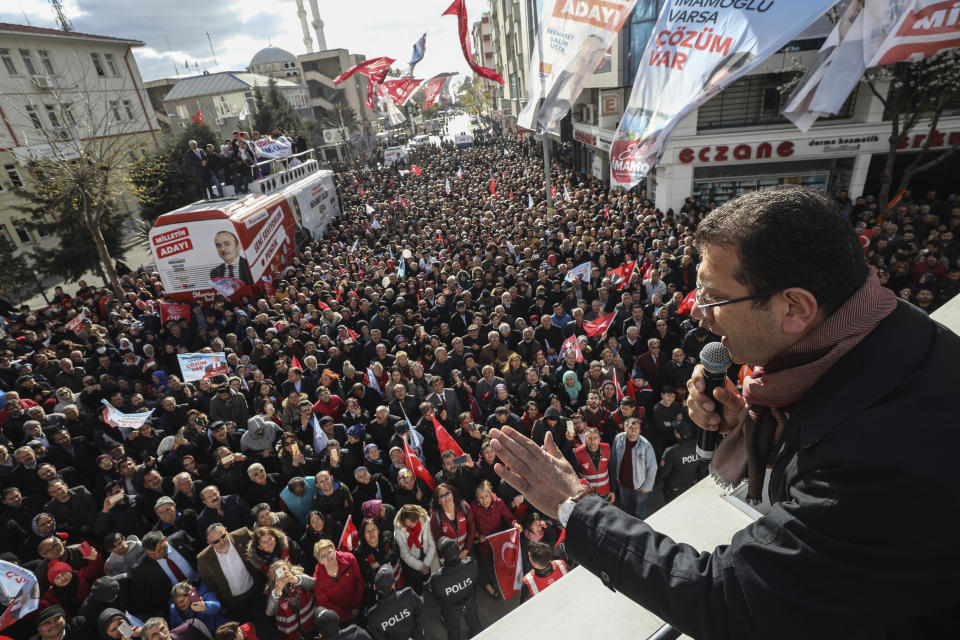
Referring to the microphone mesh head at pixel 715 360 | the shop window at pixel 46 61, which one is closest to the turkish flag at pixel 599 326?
the microphone mesh head at pixel 715 360

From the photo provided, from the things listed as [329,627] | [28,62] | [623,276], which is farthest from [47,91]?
[329,627]

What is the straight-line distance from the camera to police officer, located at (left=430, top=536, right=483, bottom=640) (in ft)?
15.7

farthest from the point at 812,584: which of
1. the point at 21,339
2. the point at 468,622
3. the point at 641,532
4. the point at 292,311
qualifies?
the point at 21,339

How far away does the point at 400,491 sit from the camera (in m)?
5.88

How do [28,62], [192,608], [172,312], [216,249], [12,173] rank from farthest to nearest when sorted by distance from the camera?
[28,62] < [12,173] < [216,249] < [172,312] < [192,608]

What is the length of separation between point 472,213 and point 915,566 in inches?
759

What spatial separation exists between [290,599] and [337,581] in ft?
1.57

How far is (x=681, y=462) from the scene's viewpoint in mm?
6164

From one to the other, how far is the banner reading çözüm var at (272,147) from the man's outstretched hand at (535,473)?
18.7m

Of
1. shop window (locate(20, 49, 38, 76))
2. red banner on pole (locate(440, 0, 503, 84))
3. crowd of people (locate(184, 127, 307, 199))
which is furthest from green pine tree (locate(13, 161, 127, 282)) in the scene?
shop window (locate(20, 49, 38, 76))

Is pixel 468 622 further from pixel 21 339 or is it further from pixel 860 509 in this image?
pixel 21 339

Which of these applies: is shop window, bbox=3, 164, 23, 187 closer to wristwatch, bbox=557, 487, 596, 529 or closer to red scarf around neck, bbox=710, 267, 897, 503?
wristwatch, bbox=557, 487, 596, 529

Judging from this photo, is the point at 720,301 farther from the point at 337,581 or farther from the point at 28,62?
the point at 28,62

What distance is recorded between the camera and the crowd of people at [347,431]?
16.2 ft
